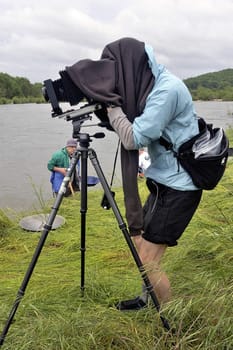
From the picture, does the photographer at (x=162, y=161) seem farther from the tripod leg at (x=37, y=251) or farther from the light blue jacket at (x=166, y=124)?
the tripod leg at (x=37, y=251)

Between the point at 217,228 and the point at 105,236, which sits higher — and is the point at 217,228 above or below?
above

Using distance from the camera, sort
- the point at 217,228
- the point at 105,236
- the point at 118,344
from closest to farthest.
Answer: the point at 118,344, the point at 217,228, the point at 105,236

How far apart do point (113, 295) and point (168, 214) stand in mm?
862

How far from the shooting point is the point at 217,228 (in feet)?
10.1

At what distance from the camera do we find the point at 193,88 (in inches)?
2665

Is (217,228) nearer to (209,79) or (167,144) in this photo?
A: (167,144)

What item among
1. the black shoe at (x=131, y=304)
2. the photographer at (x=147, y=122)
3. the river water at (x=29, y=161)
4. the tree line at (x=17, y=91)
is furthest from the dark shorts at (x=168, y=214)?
the tree line at (x=17, y=91)

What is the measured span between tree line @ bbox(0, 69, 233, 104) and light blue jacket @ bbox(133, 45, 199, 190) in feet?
192

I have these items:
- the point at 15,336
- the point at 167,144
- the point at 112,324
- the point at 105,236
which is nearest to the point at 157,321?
the point at 112,324

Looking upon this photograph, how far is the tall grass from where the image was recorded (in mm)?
1971

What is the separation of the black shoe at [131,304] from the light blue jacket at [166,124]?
29.3 inches

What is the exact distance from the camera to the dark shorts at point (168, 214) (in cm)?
226

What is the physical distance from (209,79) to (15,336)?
73.1 m

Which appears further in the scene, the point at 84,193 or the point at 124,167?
the point at 84,193
